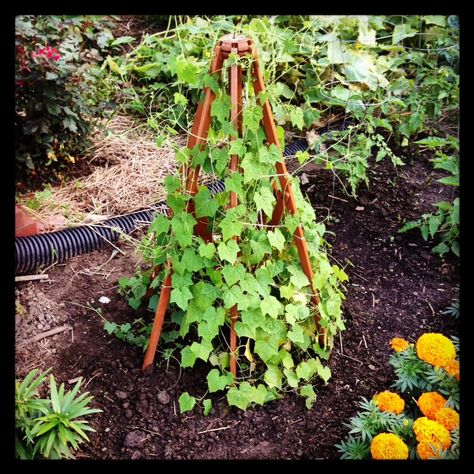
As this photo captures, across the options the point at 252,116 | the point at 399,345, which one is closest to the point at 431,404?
the point at 399,345

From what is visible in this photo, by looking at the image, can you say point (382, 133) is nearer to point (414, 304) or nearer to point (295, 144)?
point (295, 144)

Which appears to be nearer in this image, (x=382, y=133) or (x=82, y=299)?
(x=82, y=299)

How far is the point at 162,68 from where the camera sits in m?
4.97

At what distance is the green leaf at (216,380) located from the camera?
282 cm

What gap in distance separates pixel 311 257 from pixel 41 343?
142 cm

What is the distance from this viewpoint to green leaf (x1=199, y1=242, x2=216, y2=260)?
270 centimetres

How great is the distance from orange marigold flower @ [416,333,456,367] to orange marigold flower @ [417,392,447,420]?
0.48ft

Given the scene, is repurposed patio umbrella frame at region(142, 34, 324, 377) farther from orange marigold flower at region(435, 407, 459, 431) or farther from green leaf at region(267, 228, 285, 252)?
orange marigold flower at region(435, 407, 459, 431)

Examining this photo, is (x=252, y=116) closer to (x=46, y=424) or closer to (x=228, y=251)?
(x=228, y=251)

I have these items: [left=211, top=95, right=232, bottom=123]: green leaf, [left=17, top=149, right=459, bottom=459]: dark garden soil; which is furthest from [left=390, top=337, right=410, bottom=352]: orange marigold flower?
[left=211, top=95, right=232, bottom=123]: green leaf
